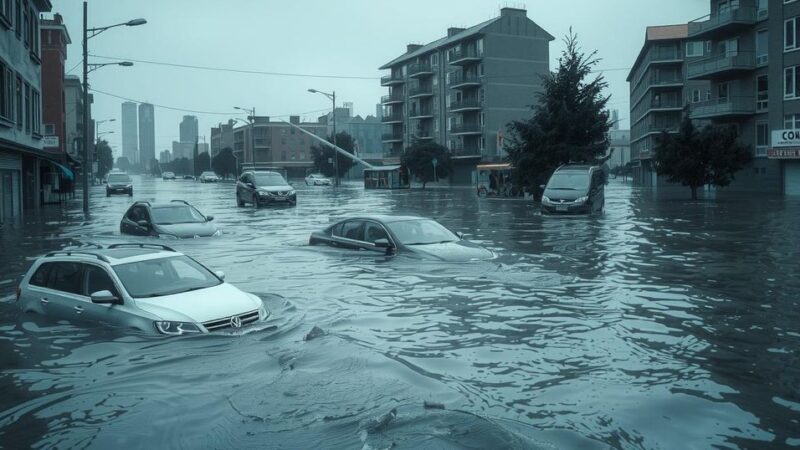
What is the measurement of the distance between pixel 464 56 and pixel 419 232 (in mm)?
76731

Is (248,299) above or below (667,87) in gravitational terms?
below

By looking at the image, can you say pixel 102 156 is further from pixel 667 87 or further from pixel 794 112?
pixel 794 112

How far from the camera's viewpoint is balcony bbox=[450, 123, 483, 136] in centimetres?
8997

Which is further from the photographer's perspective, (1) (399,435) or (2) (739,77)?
(2) (739,77)

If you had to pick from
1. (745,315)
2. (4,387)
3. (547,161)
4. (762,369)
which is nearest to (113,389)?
(4,387)

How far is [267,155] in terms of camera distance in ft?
502

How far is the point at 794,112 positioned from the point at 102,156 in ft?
390

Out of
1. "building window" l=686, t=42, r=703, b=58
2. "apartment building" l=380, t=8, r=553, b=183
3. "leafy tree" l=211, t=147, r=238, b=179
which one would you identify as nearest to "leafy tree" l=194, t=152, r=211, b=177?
"leafy tree" l=211, t=147, r=238, b=179

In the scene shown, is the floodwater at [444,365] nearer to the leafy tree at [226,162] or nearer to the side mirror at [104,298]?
the side mirror at [104,298]

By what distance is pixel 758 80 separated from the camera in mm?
54906

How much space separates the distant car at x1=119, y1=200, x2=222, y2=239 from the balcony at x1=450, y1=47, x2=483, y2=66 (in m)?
69.6

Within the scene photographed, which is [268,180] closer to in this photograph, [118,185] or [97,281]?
[118,185]

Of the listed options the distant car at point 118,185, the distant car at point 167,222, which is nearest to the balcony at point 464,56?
the distant car at point 118,185

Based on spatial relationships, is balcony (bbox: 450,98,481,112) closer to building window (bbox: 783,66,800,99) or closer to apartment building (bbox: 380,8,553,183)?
→ apartment building (bbox: 380,8,553,183)
